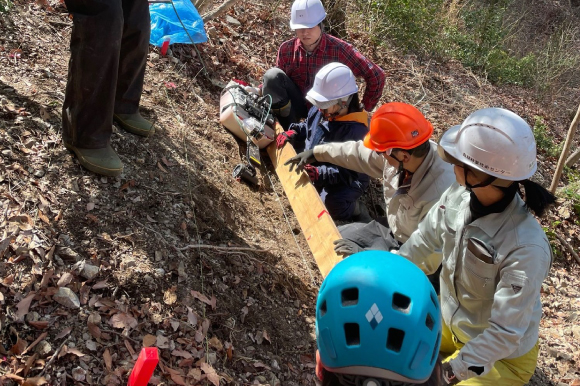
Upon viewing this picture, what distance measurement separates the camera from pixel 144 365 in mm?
2150

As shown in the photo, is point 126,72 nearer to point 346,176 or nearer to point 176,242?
point 176,242

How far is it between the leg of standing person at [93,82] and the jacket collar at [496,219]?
2.34m

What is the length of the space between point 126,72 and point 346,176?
7.50ft

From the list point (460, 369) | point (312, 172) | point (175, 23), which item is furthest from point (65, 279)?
point (175, 23)

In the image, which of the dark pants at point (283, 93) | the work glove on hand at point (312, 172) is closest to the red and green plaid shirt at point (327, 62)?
the dark pants at point (283, 93)

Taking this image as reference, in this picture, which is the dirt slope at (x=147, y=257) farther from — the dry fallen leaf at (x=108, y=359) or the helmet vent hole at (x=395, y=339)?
the helmet vent hole at (x=395, y=339)

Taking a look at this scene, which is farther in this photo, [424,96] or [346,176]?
[424,96]

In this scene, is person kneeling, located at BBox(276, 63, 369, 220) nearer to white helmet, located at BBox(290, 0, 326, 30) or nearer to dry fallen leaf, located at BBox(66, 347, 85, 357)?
white helmet, located at BBox(290, 0, 326, 30)

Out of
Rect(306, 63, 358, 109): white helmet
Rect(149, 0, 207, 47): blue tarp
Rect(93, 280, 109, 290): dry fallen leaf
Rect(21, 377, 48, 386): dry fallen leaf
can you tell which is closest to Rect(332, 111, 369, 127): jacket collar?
Rect(306, 63, 358, 109): white helmet

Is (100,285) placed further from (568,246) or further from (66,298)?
(568,246)

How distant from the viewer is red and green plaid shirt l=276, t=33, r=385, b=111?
18.7 feet

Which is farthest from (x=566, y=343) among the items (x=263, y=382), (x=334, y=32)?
(x=334, y=32)

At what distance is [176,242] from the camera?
11.3ft

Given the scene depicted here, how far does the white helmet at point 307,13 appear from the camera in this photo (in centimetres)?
551
